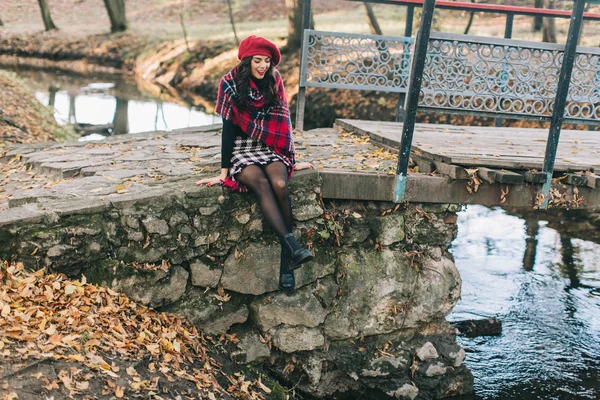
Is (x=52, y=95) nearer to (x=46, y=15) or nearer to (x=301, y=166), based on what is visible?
(x=46, y=15)

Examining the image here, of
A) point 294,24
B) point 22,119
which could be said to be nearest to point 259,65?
point 22,119

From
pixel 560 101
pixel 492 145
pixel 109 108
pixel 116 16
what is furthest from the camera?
pixel 116 16

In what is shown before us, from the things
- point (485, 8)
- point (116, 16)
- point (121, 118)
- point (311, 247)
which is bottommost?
point (121, 118)

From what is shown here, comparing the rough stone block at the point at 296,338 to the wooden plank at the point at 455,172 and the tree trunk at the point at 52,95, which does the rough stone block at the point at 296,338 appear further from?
the tree trunk at the point at 52,95

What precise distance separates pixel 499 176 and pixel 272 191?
1915mm

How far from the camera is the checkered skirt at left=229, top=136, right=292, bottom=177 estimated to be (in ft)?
17.0

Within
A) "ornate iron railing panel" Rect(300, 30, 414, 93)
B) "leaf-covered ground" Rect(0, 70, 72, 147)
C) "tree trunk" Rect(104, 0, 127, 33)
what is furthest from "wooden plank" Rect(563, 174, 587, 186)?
"tree trunk" Rect(104, 0, 127, 33)

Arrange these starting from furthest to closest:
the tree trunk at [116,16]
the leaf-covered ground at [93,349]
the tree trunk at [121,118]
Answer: the tree trunk at [116,16], the tree trunk at [121,118], the leaf-covered ground at [93,349]

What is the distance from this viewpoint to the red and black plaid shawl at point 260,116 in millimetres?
5227

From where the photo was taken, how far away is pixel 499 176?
18.2 ft

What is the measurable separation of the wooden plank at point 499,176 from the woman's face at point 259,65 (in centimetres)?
202

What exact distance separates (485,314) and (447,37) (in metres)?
3.31

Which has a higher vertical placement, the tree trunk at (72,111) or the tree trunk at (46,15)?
the tree trunk at (46,15)

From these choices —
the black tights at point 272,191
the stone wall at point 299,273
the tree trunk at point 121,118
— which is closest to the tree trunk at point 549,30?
the tree trunk at point 121,118
